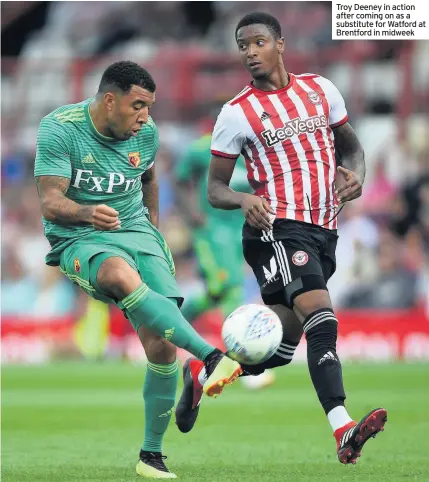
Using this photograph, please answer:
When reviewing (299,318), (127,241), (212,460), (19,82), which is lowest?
(212,460)

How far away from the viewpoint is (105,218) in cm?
639

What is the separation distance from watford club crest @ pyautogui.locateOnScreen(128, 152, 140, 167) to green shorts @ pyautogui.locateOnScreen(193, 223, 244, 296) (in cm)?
570

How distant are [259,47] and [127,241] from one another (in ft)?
4.77

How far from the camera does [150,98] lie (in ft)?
22.5

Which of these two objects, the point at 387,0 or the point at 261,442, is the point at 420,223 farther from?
the point at 261,442

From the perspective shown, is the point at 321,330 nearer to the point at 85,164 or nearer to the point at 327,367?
the point at 327,367

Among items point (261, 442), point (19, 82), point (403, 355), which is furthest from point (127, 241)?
point (19, 82)

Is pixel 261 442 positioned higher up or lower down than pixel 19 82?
lower down

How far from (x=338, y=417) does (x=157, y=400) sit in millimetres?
1169

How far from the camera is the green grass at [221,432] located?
7.01 meters

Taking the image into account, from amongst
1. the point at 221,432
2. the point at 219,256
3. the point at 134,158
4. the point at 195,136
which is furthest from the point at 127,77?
the point at 195,136

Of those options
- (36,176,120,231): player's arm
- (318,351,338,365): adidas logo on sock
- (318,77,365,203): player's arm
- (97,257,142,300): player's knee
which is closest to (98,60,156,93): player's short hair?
(36,176,120,231): player's arm

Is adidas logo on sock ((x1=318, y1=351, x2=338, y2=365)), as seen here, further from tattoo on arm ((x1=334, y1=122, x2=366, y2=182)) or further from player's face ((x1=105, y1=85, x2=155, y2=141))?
player's face ((x1=105, y1=85, x2=155, y2=141))

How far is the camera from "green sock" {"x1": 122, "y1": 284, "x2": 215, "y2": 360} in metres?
6.44
